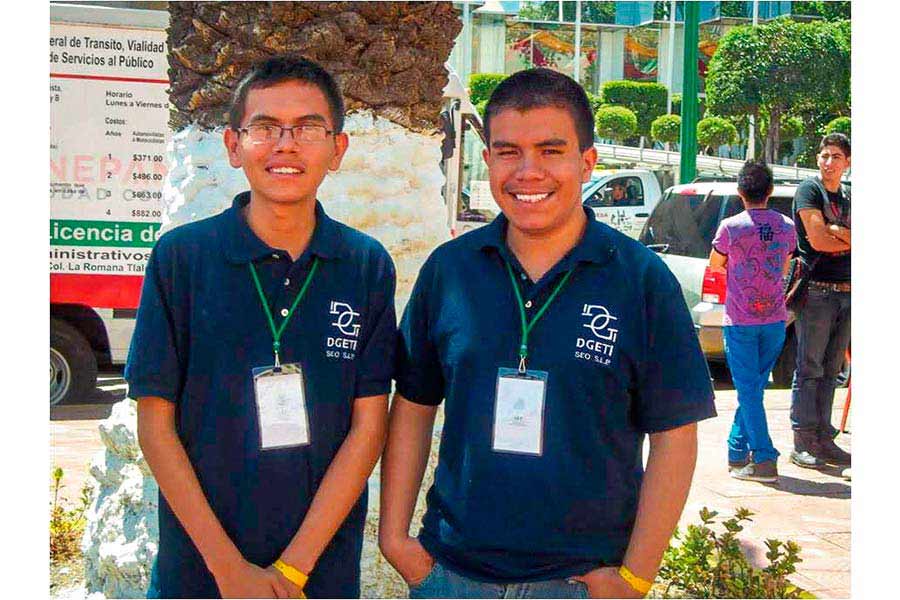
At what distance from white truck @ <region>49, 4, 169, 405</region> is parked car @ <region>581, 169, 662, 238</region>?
715 centimetres

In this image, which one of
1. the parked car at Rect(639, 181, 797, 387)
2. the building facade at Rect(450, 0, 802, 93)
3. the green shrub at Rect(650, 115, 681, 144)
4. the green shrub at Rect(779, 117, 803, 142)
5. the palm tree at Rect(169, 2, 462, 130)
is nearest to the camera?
the palm tree at Rect(169, 2, 462, 130)

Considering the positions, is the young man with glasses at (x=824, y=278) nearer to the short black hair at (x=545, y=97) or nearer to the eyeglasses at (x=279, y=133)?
the short black hair at (x=545, y=97)

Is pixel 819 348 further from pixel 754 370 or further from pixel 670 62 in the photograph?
pixel 670 62

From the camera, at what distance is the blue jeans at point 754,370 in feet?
21.2

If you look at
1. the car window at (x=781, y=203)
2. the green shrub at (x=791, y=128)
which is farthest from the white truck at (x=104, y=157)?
the green shrub at (x=791, y=128)

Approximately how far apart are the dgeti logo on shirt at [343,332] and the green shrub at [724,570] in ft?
7.67

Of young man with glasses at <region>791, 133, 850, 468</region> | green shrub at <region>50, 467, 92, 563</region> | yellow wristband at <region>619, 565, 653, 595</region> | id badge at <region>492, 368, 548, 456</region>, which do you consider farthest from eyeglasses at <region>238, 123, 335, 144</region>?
young man with glasses at <region>791, 133, 850, 468</region>

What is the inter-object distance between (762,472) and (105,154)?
17.6 ft

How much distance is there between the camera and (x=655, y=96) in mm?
42781

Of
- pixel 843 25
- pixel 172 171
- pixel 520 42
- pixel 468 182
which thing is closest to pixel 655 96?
pixel 520 42

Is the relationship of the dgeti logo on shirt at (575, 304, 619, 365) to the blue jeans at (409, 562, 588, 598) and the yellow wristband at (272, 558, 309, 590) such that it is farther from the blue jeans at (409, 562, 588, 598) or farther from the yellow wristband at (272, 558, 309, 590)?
the yellow wristband at (272, 558, 309, 590)

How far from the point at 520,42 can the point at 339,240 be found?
44.9 m

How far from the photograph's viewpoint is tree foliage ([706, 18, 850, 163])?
2850 centimetres

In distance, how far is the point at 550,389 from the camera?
2.28 m
